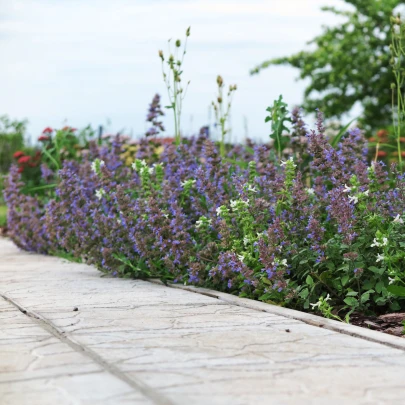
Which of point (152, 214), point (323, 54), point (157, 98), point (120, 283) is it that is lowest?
point (120, 283)

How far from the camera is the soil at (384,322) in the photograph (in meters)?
4.09

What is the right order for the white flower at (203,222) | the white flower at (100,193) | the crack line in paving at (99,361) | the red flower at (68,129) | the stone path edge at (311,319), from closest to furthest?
the crack line in paving at (99,361) < the stone path edge at (311,319) < the white flower at (203,222) < the white flower at (100,193) < the red flower at (68,129)

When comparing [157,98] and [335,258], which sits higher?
[157,98]

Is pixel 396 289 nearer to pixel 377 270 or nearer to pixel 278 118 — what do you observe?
pixel 377 270

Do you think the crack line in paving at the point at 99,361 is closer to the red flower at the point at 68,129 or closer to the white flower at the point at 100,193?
the white flower at the point at 100,193

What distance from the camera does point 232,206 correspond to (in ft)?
17.0

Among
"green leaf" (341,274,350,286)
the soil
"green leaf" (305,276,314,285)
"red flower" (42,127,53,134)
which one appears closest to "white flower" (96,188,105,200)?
"green leaf" (305,276,314,285)

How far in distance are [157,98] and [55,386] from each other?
18.1 ft

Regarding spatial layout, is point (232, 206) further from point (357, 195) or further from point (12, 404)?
point (12, 404)

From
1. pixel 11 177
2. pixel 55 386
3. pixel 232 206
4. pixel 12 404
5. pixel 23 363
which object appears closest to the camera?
pixel 12 404

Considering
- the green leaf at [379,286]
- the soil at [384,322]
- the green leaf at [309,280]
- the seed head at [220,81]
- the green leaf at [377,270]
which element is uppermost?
the seed head at [220,81]

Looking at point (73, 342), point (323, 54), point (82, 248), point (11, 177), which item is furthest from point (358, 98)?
point (73, 342)

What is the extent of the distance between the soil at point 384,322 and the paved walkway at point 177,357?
0.44 meters

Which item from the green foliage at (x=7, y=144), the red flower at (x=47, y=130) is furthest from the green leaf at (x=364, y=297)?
the green foliage at (x=7, y=144)
